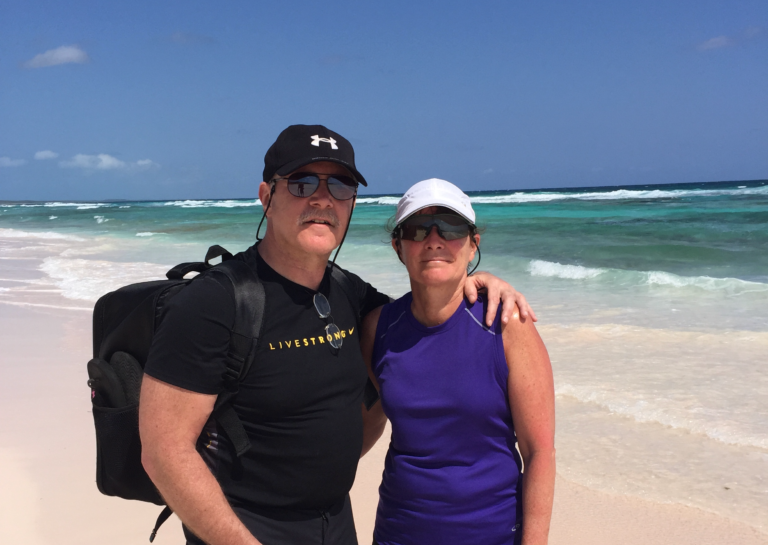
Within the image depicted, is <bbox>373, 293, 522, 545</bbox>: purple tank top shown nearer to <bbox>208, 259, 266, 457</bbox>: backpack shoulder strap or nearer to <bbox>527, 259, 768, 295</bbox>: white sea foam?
<bbox>208, 259, 266, 457</bbox>: backpack shoulder strap

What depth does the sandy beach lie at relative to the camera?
3395 mm

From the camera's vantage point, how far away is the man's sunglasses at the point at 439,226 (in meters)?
2.23

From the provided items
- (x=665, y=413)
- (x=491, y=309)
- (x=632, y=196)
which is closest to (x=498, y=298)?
(x=491, y=309)

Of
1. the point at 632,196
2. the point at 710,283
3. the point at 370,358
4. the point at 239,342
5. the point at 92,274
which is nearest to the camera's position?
the point at 239,342

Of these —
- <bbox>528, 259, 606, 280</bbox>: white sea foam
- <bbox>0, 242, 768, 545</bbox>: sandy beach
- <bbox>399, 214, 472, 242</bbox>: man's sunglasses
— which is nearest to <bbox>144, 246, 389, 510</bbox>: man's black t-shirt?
<bbox>399, 214, 472, 242</bbox>: man's sunglasses

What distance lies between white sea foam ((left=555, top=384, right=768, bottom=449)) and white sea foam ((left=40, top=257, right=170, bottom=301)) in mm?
7409

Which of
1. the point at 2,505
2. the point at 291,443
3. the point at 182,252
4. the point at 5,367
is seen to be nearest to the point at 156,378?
the point at 291,443

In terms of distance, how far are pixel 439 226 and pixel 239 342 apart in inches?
31.7

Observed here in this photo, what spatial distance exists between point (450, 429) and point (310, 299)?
0.63 metres

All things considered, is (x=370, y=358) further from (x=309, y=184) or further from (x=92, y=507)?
(x=92, y=507)

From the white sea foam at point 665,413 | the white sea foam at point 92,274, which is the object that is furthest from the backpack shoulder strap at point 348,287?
the white sea foam at point 92,274

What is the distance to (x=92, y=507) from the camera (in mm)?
3648

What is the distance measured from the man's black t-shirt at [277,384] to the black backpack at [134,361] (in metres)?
0.04

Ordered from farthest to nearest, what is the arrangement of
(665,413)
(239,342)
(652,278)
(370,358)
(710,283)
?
(652,278), (710,283), (665,413), (370,358), (239,342)
